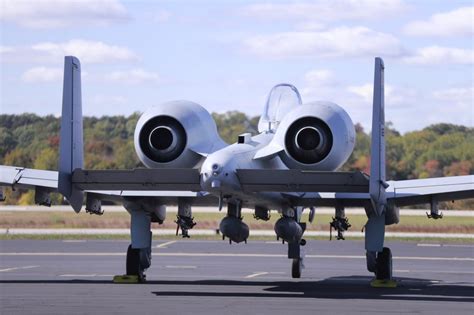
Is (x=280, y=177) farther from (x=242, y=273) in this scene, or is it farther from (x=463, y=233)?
(x=463, y=233)

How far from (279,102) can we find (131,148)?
6082 centimetres

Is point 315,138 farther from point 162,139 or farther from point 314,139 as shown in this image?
point 162,139

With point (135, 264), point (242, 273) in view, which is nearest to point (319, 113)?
point (135, 264)

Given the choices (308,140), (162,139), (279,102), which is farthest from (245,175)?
(279,102)

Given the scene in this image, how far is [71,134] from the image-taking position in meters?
20.5

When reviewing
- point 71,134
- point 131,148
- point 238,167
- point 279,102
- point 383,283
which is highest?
point 131,148

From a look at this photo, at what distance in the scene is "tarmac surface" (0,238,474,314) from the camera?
61.0ft

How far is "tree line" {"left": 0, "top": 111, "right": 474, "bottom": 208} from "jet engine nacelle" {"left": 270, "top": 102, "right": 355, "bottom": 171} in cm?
5109

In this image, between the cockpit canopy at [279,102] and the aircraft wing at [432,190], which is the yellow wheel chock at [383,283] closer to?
the aircraft wing at [432,190]

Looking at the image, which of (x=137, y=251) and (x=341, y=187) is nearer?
(x=341, y=187)

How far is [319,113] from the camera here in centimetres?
2145

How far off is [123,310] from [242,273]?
10486 mm

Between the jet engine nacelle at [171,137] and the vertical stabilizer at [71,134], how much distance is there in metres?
1.50

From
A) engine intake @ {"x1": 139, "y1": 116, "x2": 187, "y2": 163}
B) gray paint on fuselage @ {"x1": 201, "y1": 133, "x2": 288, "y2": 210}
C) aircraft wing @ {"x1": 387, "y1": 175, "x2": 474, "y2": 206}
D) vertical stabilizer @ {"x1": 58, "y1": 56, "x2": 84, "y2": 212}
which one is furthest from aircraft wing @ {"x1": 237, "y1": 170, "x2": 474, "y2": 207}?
vertical stabilizer @ {"x1": 58, "y1": 56, "x2": 84, "y2": 212}
